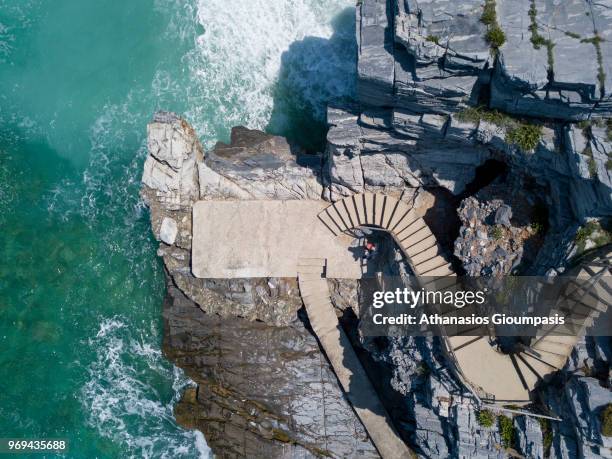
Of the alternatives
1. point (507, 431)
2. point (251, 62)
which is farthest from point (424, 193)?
point (251, 62)

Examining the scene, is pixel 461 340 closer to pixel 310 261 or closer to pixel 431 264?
pixel 431 264

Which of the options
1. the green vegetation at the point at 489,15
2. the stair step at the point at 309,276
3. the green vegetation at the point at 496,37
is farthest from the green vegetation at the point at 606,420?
the green vegetation at the point at 489,15

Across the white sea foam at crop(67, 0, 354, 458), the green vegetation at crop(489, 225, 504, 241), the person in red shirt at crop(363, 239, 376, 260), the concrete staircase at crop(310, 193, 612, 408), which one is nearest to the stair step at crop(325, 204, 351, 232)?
the concrete staircase at crop(310, 193, 612, 408)

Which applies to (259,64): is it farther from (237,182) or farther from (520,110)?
(520,110)

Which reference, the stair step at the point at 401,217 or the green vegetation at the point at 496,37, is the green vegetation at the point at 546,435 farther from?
the green vegetation at the point at 496,37

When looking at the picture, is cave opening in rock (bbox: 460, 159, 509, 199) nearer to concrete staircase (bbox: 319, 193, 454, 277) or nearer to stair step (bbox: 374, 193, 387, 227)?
concrete staircase (bbox: 319, 193, 454, 277)

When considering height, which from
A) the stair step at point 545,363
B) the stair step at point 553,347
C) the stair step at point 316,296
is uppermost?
the stair step at point 316,296

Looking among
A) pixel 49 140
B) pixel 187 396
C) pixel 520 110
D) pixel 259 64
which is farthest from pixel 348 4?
pixel 187 396
